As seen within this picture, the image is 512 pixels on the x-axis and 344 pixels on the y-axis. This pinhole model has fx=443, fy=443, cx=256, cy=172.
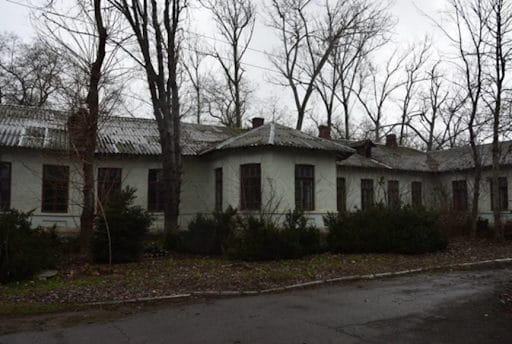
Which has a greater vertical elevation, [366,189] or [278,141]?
[278,141]

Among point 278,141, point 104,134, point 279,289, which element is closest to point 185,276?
point 279,289

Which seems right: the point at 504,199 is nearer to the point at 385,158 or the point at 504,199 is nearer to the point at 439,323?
the point at 385,158

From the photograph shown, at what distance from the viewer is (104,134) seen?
21.2 metres

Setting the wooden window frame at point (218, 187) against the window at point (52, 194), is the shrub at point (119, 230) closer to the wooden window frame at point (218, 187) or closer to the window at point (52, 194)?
the window at point (52, 194)

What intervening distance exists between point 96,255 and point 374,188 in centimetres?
1757

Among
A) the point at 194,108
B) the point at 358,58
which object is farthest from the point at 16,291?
the point at 358,58

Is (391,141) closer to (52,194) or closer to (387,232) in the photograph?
(387,232)

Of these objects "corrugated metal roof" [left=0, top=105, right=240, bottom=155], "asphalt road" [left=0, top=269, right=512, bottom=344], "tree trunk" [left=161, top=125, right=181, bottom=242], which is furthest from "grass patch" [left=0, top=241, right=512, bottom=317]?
"corrugated metal roof" [left=0, top=105, right=240, bottom=155]

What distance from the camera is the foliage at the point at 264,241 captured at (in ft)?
44.2

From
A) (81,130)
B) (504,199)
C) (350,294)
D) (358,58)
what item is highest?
(358,58)

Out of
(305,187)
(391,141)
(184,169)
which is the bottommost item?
(305,187)

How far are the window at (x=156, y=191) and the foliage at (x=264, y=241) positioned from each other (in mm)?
7899

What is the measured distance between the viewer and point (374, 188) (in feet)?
86.2

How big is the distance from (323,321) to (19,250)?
7405mm
